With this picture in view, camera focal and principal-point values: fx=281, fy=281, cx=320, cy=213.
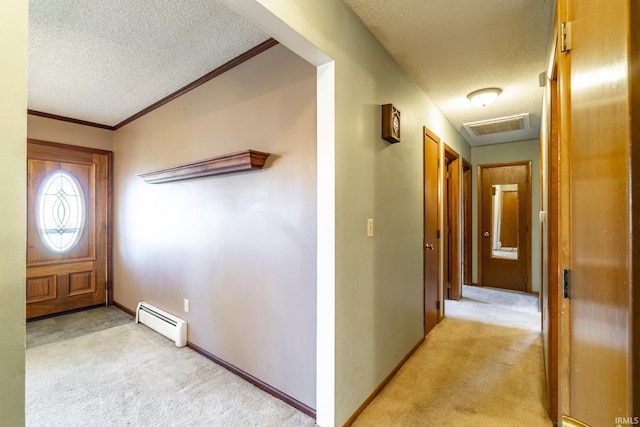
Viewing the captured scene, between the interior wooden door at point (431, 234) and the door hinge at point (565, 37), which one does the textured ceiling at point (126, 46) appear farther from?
the interior wooden door at point (431, 234)

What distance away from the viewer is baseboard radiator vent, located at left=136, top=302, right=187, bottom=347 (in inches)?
104

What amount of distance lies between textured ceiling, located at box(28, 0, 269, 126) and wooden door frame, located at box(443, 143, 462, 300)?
10.7 feet

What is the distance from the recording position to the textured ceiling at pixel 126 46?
1.74m

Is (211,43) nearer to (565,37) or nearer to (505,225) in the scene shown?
(565,37)

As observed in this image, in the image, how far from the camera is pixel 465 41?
200 cm

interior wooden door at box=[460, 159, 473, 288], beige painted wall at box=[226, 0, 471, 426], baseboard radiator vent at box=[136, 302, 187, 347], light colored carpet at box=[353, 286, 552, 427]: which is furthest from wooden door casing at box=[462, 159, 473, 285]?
baseboard radiator vent at box=[136, 302, 187, 347]

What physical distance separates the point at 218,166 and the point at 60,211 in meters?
2.89

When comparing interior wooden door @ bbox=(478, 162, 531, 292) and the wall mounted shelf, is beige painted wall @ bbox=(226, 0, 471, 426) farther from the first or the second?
interior wooden door @ bbox=(478, 162, 531, 292)

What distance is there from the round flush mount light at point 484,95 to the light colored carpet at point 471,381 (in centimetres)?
243

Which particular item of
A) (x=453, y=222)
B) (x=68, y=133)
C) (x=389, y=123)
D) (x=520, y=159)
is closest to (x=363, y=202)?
(x=389, y=123)

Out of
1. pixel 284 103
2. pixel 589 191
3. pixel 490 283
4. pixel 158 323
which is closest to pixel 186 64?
pixel 284 103

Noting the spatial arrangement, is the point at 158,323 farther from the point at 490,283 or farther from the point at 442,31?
the point at 490,283

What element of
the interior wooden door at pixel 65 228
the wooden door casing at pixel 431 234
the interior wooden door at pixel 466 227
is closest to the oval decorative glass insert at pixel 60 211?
the interior wooden door at pixel 65 228

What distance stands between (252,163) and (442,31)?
5.13 feet
